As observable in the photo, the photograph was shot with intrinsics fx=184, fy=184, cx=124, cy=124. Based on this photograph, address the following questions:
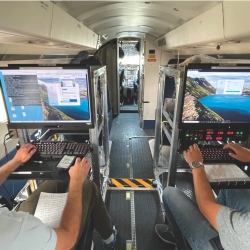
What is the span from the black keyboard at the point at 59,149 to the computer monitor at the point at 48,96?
8.7 inches

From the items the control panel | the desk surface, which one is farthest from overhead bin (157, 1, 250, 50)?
the desk surface

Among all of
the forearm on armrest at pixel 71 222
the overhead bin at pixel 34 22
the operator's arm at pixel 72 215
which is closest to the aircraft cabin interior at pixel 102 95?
the overhead bin at pixel 34 22

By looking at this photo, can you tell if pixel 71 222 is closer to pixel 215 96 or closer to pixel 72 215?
pixel 72 215

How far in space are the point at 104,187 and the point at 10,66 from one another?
6.73ft

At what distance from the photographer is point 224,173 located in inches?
64.8

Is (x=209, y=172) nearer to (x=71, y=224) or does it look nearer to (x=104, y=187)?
(x=71, y=224)

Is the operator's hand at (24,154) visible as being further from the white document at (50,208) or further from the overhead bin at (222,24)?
the overhead bin at (222,24)

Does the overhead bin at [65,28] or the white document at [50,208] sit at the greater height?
the overhead bin at [65,28]

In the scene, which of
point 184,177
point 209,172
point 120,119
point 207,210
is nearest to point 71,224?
point 207,210

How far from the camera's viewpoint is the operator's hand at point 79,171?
1445mm

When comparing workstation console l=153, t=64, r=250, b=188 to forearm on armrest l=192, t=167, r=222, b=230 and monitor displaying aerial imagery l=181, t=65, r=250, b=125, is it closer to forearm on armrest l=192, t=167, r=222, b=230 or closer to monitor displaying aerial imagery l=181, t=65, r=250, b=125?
monitor displaying aerial imagery l=181, t=65, r=250, b=125

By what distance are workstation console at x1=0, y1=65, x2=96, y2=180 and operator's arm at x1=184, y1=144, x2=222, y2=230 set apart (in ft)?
3.30

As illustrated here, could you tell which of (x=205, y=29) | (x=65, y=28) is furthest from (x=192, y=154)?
(x=65, y=28)

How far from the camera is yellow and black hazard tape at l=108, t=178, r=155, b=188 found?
3.03 metres
